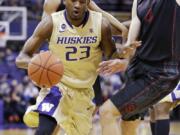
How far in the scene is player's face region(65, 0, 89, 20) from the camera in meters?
4.87

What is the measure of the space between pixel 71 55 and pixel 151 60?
2.49 feet

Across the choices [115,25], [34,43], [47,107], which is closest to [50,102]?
[47,107]

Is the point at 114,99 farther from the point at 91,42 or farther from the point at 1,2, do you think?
the point at 1,2

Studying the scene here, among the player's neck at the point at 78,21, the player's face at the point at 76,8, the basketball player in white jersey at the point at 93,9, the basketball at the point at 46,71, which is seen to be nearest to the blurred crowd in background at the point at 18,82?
the basketball player in white jersey at the point at 93,9

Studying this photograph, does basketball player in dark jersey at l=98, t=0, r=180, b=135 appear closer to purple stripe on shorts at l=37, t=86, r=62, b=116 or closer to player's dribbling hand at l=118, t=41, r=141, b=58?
player's dribbling hand at l=118, t=41, r=141, b=58

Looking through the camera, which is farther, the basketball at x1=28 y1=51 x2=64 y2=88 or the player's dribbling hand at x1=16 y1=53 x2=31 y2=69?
the player's dribbling hand at x1=16 y1=53 x2=31 y2=69

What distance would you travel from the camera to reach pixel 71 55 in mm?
5043

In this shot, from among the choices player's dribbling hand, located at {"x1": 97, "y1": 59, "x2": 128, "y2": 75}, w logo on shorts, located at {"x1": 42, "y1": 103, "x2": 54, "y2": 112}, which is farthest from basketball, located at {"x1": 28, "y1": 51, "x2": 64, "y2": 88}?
player's dribbling hand, located at {"x1": 97, "y1": 59, "x2": 128, "y2": 75}

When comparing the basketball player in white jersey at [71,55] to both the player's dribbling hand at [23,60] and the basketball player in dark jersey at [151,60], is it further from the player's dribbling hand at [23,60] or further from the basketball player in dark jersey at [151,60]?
the basketball player in dark jersey at [151,60]

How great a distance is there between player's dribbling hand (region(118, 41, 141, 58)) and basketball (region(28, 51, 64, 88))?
556mm

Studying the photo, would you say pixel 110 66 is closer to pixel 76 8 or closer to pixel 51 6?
pixel 76 8

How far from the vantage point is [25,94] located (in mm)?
15227

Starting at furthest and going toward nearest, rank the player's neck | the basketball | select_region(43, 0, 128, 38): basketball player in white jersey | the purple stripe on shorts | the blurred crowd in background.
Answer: the blurred crowd in background → select_region(43, 0, 128, 38): basketball player in white jersey → the player's neck → the purple stripe on shorts → the basketball

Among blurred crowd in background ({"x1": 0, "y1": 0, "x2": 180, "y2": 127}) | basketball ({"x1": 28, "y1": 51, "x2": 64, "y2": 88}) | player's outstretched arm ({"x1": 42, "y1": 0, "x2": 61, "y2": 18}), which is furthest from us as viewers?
blurred crowd in background ({"x1": 0, "y1": 0, "x2": 180, "y2": 127})
